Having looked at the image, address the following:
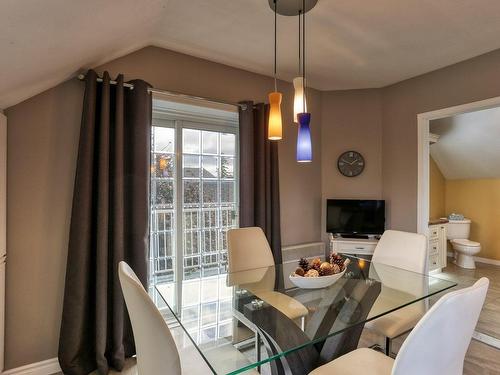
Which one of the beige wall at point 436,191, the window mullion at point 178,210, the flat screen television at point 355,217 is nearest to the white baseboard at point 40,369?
the window mullion at point 178,210

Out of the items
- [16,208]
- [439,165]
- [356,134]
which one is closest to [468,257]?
[439,165]

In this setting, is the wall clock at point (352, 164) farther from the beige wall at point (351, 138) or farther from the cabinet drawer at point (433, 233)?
the cabinet drawer at point (433, 233)

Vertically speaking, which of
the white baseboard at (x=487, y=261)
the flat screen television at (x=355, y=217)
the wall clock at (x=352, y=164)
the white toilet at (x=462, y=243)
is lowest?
the white baseboard at (x=487, y=261)

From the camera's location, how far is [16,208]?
193 centimetres

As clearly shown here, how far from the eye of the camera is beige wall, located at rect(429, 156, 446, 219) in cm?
510

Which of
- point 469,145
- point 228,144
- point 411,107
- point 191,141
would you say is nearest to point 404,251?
point 411,107

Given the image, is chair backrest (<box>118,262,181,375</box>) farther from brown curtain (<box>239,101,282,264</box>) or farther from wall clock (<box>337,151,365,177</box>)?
wall clock (<box>337,151,365,177</box>)

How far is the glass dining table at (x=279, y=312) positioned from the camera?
128cm

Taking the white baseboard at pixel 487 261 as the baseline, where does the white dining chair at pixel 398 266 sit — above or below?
above

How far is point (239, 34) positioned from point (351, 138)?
1870 mm

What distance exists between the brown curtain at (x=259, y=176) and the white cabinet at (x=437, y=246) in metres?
2.70

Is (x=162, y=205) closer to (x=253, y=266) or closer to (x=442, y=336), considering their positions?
(x=253, y=266)

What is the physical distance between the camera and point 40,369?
1982 millimetres

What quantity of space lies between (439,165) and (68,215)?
589 cm
